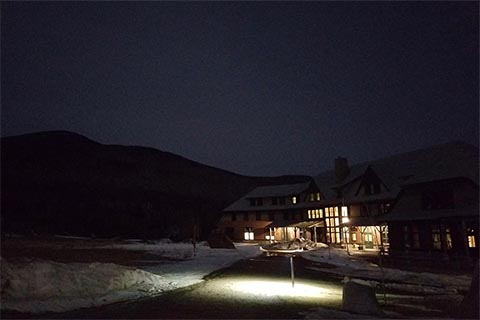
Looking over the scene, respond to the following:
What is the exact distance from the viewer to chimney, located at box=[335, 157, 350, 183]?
56.5m

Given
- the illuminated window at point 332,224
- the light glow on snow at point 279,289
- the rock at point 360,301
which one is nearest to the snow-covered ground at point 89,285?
the rock at point 360,301

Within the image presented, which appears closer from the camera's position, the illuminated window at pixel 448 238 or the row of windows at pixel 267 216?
the illuminated window at pixel 448 238

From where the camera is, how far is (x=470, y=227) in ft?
87.9

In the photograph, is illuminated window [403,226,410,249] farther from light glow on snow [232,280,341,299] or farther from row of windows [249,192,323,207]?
row of windows [249,192,323,207]

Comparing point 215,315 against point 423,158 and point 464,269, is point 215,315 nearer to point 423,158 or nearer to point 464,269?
point 464,269

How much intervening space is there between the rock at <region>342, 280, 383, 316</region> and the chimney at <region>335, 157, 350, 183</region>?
45.0 metres

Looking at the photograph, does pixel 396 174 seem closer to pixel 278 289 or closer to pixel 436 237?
pixel 436 237

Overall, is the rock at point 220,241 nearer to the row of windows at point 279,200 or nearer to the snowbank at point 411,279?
the row of windows at point 279,200

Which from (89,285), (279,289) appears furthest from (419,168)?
(89,285)

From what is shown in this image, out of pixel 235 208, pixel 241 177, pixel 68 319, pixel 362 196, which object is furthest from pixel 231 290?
pixel 241 177

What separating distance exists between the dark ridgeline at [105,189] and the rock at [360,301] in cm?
6304

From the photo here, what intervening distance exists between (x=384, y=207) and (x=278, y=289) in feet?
98.0

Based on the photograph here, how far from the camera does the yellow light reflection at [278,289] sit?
53.6 feet

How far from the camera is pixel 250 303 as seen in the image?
14.0 metres
